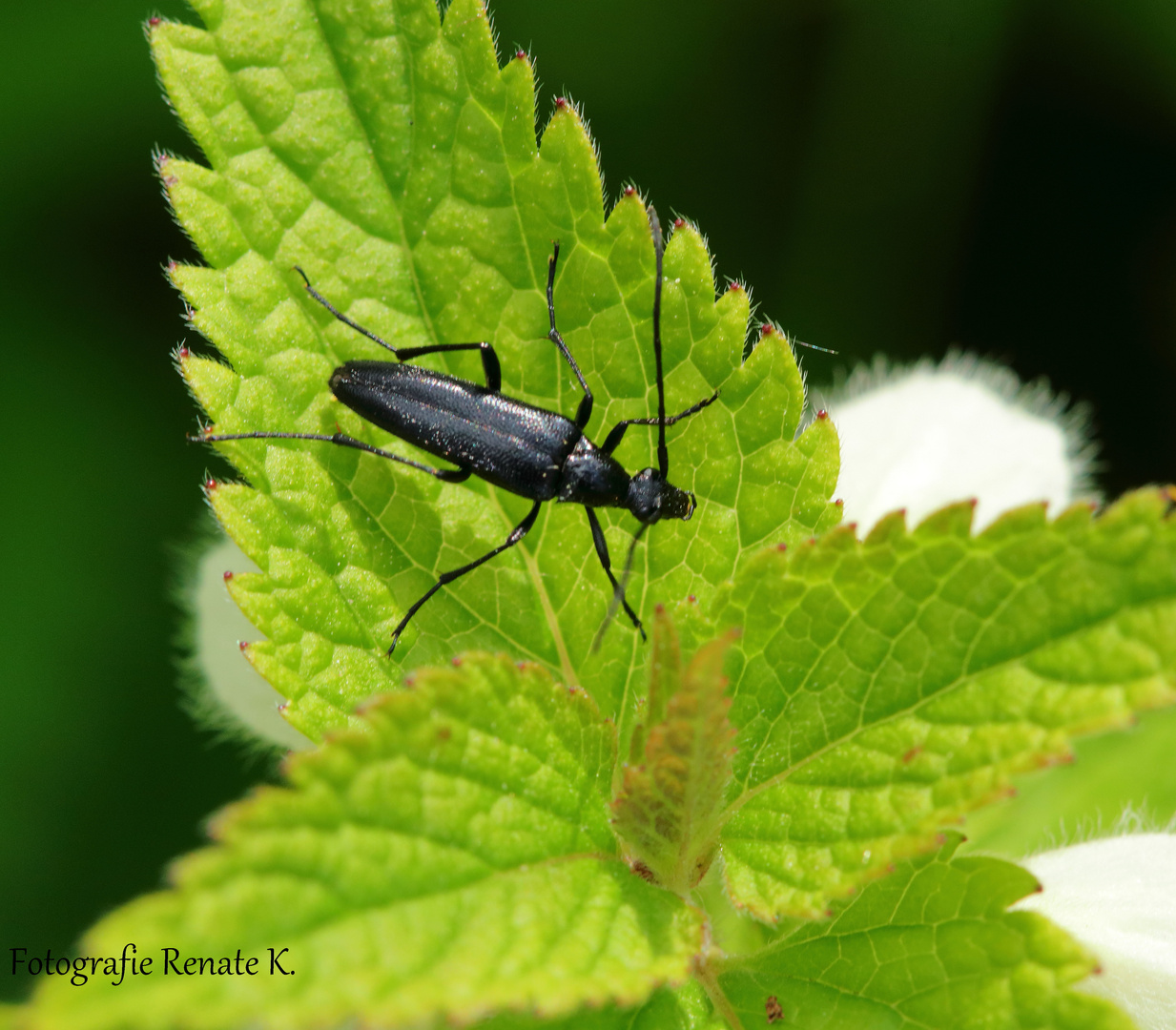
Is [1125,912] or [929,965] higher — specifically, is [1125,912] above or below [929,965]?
above

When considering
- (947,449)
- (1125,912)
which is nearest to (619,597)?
(1125,912)

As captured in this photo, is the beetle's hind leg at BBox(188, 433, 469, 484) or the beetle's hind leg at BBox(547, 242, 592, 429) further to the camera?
the beetle's hind leg at BBox(547, 242, 592, 429)

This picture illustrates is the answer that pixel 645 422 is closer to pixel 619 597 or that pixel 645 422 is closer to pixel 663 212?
pixel 619 597

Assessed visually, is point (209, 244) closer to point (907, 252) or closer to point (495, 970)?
point (495, 970)

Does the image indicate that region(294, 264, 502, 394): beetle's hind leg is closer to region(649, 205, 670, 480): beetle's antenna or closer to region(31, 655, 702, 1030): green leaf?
region(649, 205, 670, 480): beetle's antenna

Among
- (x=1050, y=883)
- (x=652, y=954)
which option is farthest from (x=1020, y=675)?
(x=652, y=954)

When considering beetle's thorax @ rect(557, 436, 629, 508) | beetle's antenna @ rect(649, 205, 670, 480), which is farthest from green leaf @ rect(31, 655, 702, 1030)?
beetle's thorax @ rect(557, 436, 629, 508)
